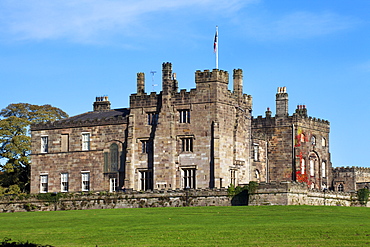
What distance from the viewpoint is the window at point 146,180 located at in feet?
235

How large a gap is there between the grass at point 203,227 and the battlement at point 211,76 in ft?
49.7

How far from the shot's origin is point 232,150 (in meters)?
70.9

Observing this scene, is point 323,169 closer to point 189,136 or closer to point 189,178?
point 189,178

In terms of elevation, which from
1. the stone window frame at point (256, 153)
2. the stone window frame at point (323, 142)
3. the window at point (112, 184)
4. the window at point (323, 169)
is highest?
the stone window frame at point (323, 142)

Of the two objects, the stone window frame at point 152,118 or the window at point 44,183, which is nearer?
the stone window frame at point 152,118

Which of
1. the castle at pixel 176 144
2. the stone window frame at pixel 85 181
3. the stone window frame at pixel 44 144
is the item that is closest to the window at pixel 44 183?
the castle at pixel 176 144

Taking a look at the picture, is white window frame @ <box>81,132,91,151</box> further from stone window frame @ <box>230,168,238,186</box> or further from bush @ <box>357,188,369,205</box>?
bush @ <box>357,188,369,205</box>

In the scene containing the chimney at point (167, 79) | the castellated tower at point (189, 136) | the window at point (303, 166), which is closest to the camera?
the castellated tower at point (189, 136)

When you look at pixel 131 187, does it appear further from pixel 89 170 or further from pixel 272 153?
pixel 272 153

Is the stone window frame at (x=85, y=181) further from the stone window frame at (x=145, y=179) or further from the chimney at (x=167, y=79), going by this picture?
the chimney at (x=167, y=79)

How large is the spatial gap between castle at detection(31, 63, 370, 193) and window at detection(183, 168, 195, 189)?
0.28 ft

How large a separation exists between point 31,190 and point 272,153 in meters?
23.3

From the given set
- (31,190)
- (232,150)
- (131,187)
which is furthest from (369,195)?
(31,190)

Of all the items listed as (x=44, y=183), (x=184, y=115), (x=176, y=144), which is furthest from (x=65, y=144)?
(x=184, y=115)
